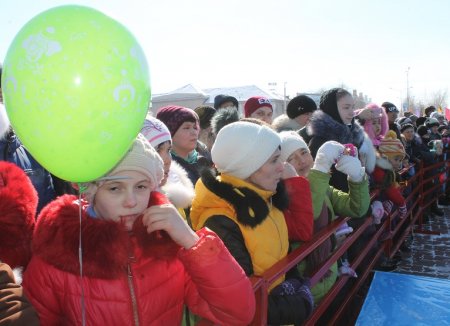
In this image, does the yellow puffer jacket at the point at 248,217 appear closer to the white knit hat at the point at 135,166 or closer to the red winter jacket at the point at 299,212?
the red winter jacket at the point at 299,212

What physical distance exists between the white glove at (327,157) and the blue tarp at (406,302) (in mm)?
1107

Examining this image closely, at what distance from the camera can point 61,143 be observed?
121cm

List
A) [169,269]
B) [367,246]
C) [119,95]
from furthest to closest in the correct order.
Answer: [367,246] → [169,269] → [119,95]

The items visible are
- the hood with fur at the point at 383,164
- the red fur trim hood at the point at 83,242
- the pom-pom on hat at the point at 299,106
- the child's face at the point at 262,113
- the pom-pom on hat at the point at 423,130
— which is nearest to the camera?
the red fur trim hood at the point at 83,242

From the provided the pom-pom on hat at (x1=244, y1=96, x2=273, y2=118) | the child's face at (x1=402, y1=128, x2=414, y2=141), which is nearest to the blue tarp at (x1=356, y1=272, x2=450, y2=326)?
the pom-pom on hat at (x1=244, y1=96, x2=273, y2=118)

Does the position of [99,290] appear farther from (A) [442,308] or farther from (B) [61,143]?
(A) [442,308]

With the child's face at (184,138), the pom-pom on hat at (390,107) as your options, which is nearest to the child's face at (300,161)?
the child's face at (184,138)

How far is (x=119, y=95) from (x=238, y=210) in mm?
1008

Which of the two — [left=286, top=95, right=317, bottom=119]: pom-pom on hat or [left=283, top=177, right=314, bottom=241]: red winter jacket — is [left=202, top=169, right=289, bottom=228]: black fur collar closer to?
[left=283, top=177, right=314, bottom=241]: red winter jacket

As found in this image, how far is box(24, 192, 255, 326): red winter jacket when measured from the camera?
1403mm

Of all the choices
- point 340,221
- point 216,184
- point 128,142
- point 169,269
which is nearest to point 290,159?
point 340,221

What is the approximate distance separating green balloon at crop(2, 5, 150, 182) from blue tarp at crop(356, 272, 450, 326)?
237 centimetres

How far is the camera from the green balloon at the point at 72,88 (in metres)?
1.18

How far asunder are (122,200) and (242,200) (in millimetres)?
726
